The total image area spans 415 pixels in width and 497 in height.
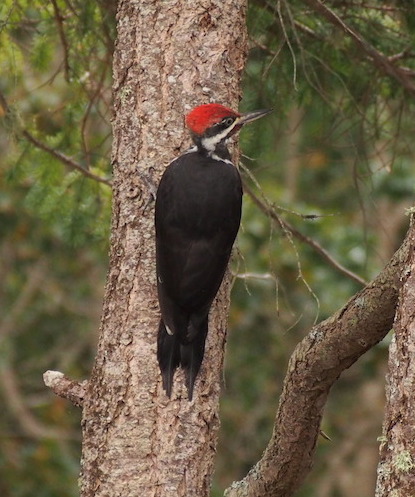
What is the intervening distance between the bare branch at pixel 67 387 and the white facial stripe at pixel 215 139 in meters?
0.94

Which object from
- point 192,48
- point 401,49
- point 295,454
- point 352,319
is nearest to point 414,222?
point 352,319

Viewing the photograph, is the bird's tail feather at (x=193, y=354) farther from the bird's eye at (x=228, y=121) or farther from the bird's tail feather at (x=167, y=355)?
the bird's eye at (x=228, y=121)

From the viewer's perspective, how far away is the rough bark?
2.56 m

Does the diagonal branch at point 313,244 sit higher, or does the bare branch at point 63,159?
the bare branch at point 63,159

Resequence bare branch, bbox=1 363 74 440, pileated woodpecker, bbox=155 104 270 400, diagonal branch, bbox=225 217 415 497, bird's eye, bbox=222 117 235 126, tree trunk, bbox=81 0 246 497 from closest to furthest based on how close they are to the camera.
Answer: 1. diagonal branch, bbox=225 217 415 497
2. tree trunk, bbox=81 0 246 497
3. pileated woodpecker, bbox=155 104 270 400
4. bird's eye, bbox=222 117 235 126
5. bare branch, bbox=1 363 74 440

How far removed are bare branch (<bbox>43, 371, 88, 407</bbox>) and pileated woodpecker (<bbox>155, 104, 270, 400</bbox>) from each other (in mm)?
304

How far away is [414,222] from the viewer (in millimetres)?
2801

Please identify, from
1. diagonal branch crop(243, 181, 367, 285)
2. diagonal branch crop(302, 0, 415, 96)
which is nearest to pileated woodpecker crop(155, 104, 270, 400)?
diagonal branch crop(243, 181, 367, 285)

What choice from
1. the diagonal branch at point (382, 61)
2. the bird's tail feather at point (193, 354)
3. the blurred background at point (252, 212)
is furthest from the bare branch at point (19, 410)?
the bird's tail feather at point (193, 354)

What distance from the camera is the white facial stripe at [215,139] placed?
145 inches

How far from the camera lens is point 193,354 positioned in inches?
136

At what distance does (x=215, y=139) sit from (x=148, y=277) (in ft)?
1.92

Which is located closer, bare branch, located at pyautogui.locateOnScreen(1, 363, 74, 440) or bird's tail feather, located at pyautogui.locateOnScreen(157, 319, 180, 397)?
bird's tail feather, located at pyautogui.locateOnScreen(157, 319, 180, 397)

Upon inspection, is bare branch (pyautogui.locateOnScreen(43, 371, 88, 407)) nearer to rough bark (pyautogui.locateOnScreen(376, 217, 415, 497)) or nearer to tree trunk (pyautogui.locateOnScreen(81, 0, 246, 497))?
tree trunk (pyautogui.locateOnScreen(81, 0, 246, 497))
